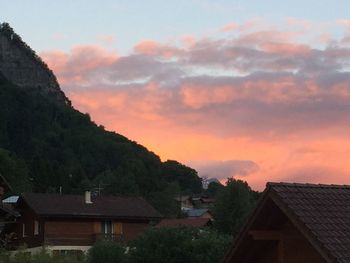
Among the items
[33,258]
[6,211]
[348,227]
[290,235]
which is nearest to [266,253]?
[290,235]

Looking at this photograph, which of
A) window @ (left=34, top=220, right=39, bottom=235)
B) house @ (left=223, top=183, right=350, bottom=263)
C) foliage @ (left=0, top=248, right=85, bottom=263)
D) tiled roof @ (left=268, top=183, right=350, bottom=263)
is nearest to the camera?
tiled roof @ (left=268, top=183, right=350, bottom=263)

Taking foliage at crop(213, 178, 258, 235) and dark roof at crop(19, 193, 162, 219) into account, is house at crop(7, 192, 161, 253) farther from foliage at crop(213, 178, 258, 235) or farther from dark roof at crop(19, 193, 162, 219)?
foliage at crop(213, 178, 258, 235)

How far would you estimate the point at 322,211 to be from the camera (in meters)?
13.1

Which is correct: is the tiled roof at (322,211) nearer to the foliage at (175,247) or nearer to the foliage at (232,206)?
the foliage at (175,247)

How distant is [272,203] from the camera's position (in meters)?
13.4

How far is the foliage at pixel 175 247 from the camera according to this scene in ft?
120

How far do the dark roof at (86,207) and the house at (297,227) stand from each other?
43.6 meters

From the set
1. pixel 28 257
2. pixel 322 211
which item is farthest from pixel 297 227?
pixel 28 257

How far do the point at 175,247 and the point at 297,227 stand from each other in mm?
24188

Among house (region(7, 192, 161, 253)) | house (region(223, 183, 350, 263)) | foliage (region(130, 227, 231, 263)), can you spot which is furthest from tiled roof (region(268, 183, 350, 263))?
house (region(7, 192, 161, 253))

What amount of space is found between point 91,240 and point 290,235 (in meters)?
45.0

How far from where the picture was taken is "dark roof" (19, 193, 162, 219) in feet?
189

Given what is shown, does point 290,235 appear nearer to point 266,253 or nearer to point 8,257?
point 266,253

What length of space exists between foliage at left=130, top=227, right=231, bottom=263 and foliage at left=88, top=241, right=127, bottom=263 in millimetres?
3085
